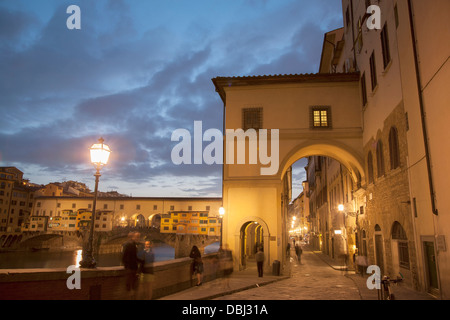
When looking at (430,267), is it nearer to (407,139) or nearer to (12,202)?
(407,139)

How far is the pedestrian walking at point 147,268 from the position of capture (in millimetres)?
8953

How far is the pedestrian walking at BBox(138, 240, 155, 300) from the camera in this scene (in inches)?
352

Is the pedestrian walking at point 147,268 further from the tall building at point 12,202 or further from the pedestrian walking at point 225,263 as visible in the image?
the tall building at point 12,202

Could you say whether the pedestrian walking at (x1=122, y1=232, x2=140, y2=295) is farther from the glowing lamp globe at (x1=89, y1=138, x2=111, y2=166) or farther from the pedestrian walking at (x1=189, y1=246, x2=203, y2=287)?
the pedestrian walking at (x1=189, y1=246, x2=203, y2=287)

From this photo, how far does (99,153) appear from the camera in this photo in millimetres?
10312

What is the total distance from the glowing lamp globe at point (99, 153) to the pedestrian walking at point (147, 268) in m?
3.01

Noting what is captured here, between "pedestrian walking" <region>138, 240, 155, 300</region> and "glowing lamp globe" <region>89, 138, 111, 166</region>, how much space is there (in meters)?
3.01

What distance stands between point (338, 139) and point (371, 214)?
493 centimetres

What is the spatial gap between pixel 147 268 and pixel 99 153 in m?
3.83

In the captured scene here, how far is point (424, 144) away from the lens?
1110 cm

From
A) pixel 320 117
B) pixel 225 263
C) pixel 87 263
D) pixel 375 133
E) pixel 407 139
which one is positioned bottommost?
pixel 225 263

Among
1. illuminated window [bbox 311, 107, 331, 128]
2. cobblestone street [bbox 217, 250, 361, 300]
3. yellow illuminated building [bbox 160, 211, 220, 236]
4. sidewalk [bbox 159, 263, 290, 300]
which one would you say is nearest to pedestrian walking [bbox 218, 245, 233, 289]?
sidewalk [bbox 159, 263, 290, 300]

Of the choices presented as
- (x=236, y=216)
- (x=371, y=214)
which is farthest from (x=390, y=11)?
(x=236, y=216)

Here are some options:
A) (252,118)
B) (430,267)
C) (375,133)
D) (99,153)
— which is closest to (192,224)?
(252,118)
